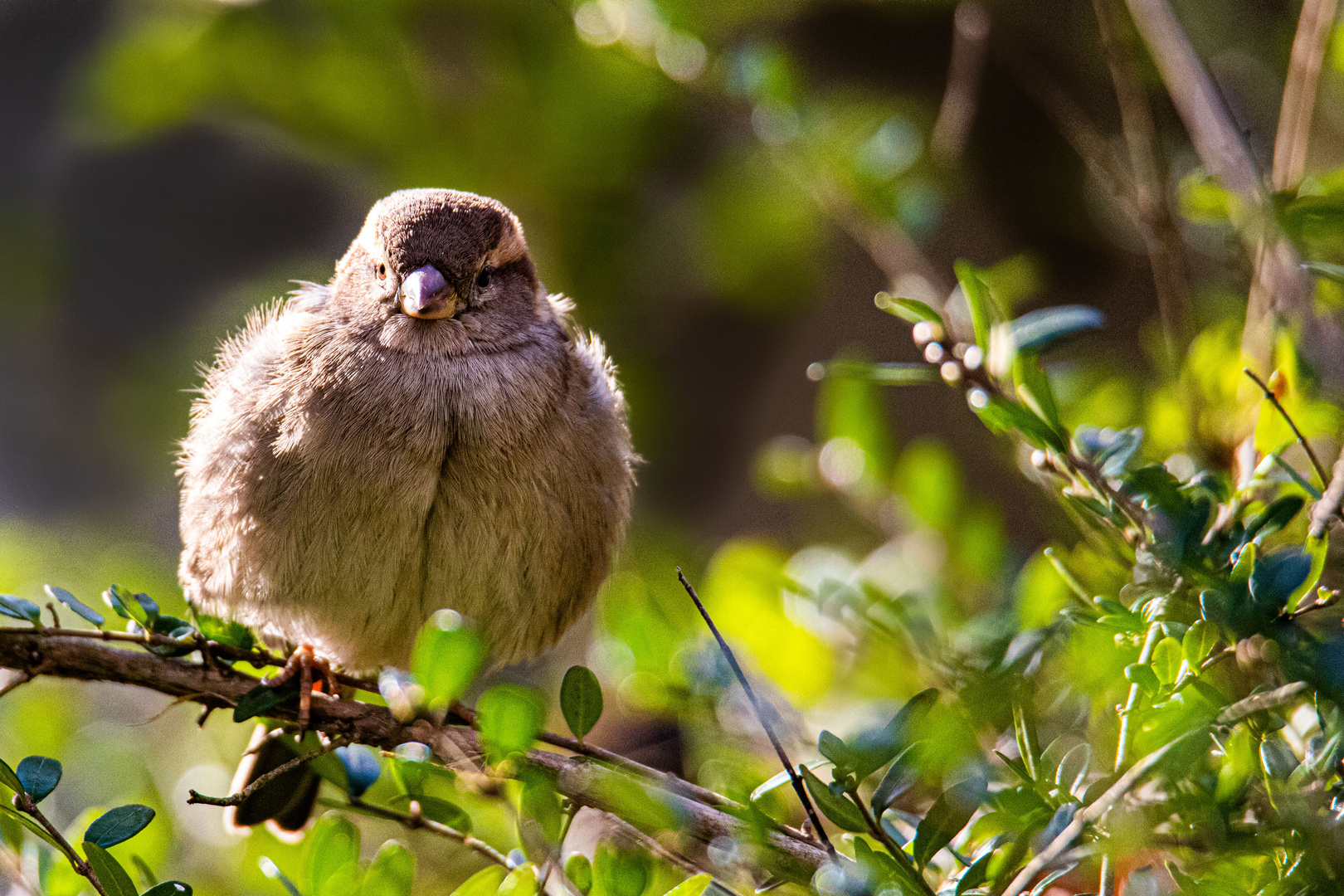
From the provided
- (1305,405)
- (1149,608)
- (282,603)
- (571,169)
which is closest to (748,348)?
(571,169)

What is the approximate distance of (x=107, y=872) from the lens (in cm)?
111

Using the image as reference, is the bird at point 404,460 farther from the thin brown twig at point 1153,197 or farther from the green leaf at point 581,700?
the thin brown twig at point 1153,197

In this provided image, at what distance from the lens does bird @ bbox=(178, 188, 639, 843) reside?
189 cm

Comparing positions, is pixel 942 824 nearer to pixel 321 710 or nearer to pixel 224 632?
pixel 321 710

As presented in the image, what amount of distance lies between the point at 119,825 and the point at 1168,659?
1.04 m

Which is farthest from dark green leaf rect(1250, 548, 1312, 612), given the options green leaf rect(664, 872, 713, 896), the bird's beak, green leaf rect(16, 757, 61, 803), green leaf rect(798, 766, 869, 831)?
the bird's beak

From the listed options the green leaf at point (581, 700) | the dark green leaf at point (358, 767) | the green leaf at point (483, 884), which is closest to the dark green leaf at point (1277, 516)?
the green leaf at point (581, 700)

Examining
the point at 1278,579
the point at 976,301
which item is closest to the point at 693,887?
the point at 1278,579

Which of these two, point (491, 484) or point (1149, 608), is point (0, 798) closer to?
point (491, 484)

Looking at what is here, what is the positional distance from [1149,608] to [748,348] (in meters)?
3.45

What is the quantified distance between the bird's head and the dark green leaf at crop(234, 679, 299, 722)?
2.72 ft

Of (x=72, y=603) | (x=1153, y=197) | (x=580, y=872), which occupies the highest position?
(x=1153, y=197)

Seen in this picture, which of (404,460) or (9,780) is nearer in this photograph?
(9,780)

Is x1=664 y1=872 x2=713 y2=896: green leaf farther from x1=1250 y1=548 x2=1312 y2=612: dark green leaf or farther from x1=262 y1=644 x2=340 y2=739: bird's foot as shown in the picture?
x1=262 y1=644 x2=340 y2=739: bird's foot
